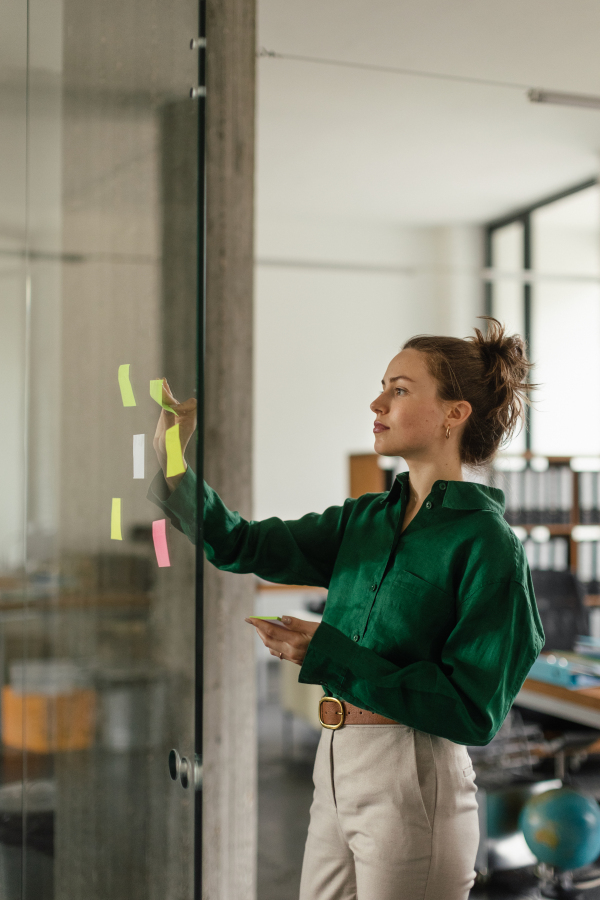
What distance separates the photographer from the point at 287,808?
370 cm

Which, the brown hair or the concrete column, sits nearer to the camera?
the brown hair

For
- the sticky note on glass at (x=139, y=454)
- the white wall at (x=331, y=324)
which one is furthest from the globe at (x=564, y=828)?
the white wall at (x=331, y=324)

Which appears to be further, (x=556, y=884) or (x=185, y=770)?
(x=556, y=884)

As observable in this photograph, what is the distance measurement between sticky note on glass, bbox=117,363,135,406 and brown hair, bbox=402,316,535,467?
0.50 meters

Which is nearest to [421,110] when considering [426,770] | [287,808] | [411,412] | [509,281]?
[509,281]

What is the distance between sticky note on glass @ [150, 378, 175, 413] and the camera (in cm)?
141

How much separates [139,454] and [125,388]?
14cm

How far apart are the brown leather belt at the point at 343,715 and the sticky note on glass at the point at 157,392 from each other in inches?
21.7

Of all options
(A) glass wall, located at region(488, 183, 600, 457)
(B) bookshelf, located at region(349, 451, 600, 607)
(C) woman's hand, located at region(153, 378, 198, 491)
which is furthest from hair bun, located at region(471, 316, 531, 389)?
(A) glass wall, located at region(488, 183, 600, 457)

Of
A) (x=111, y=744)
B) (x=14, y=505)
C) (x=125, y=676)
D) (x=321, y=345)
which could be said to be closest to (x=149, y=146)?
(x=14, y=505)

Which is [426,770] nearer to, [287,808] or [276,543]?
[276,543]

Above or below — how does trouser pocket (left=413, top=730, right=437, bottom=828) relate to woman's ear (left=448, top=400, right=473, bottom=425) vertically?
below

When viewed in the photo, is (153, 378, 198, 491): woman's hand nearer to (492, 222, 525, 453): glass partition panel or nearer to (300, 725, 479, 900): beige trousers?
(300, 725, 479, 900): beige trousers

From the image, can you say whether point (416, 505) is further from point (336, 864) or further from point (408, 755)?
point (336, 864)
